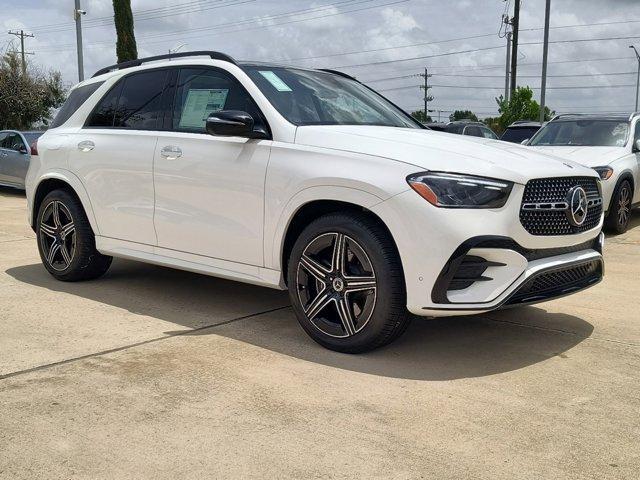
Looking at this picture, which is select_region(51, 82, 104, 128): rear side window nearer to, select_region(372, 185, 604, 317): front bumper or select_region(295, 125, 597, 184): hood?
select_region(295, 125, 597, 184): hood

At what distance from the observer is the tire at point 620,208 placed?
920 centimetres

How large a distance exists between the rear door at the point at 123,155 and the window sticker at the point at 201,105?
260 millimetres

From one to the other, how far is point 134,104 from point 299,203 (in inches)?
82.0

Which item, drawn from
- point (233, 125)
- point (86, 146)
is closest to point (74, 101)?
point (86, 146)

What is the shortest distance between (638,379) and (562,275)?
69 cm

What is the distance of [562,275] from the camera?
4.18 metres

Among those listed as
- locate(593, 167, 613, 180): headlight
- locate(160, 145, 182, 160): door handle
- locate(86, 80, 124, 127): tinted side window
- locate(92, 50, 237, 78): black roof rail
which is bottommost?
locate(593, 167, 613, 180): headlight

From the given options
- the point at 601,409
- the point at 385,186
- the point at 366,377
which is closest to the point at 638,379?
the point at 601,409

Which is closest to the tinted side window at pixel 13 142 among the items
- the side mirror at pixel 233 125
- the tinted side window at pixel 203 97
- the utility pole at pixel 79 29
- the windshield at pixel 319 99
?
the utility pole at pixel 79 29

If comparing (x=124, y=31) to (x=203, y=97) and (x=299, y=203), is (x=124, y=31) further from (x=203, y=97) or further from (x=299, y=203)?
(x=299, y=203)

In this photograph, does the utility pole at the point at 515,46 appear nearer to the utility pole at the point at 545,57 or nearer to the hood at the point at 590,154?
the utility pole at the point at 545,57

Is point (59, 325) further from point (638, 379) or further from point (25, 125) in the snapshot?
point (25, 125)

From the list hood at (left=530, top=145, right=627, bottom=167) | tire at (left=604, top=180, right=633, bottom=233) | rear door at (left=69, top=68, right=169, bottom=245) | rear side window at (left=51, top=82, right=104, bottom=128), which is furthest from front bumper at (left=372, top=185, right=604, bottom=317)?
tire at (left=604, top=180, right=633, bottom=233)

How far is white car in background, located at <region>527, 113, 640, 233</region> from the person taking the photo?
30.1 feet
